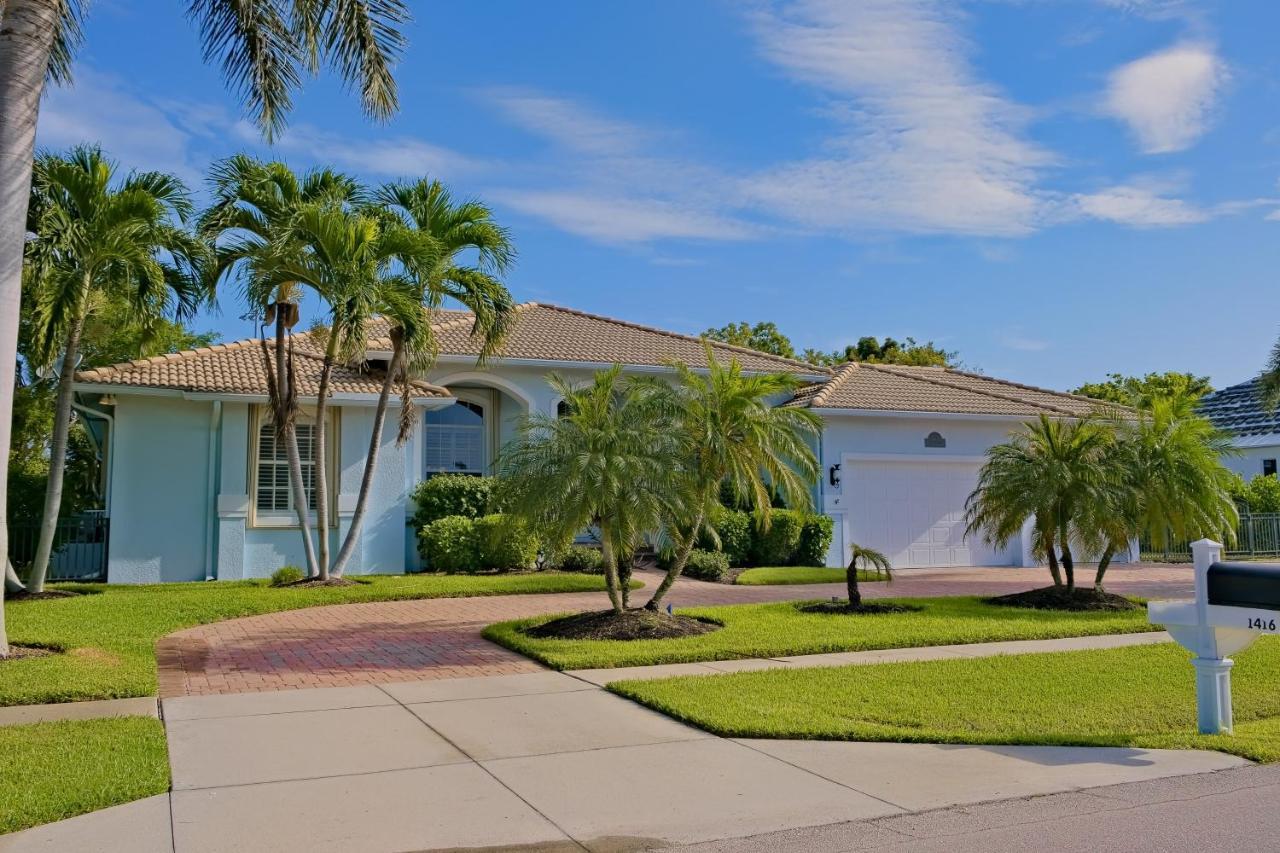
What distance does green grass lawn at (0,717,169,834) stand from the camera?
5.70m

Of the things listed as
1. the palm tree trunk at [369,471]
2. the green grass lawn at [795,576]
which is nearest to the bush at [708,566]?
the green grass lawn at [795,576]

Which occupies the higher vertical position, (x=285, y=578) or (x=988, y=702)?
(x=285, y=578)

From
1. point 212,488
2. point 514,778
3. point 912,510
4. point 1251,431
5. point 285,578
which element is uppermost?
point 1251,431

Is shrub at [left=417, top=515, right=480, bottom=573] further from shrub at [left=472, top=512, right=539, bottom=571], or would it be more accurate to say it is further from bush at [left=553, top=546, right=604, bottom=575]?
bush at [left=553, top=546, right=604, bottom=575]

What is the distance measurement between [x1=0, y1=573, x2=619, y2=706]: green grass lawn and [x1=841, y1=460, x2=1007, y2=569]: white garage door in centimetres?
695

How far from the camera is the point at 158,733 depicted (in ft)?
24.2

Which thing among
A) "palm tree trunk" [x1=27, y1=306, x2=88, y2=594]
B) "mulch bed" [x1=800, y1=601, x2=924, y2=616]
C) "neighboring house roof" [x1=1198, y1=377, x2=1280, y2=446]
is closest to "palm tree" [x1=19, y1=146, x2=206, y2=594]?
"palm tree trunk" [x1=27, y1=306, x2=88, y2=594]

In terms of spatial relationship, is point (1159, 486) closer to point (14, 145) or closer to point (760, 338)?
point (14, 145)

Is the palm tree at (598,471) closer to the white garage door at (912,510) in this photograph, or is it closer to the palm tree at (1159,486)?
the palm tree at (1159,486)

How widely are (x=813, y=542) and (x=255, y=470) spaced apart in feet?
35.5

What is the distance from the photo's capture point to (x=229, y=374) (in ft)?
62.8

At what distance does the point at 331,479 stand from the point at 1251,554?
22.1 metres

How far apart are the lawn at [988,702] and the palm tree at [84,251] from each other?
32.8 ft

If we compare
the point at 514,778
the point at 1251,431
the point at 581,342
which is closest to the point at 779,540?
the point at 581,342
